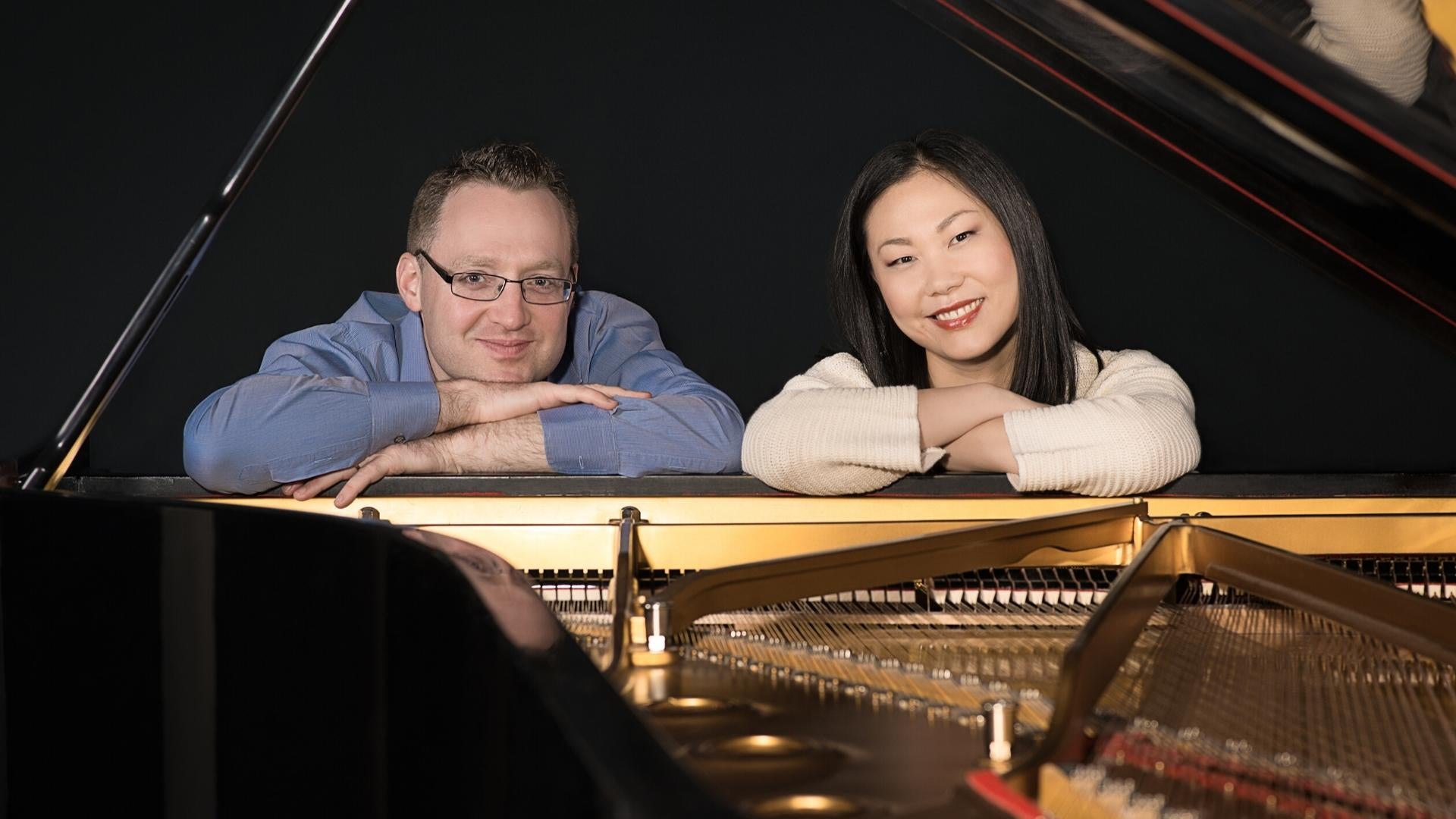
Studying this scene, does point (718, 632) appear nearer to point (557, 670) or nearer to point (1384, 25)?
point (557, 670)

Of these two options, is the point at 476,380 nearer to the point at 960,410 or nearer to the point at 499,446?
the point at 499,446

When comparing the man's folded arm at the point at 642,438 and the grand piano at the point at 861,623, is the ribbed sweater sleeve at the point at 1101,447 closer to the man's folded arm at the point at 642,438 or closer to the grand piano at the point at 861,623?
the grand piano at the point at 861,623

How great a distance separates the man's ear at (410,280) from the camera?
3.08m

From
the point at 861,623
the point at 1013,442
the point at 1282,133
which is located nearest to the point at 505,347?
the point at 1013,442

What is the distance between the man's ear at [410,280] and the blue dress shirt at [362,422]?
0.13 m

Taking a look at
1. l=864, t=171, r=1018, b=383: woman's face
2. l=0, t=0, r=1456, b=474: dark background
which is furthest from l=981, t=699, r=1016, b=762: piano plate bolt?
l=0, t=0, r=1456, b=474: dark background

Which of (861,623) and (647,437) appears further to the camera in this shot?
(647,437)

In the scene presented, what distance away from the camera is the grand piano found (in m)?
1.04

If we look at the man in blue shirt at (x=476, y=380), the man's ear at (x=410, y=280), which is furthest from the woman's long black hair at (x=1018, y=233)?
A: the man's ear at (x=410, y=280)

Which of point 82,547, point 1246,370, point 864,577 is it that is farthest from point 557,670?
point 1246,370

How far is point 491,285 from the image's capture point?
Answer: 9.77 feet

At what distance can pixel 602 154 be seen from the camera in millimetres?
4527

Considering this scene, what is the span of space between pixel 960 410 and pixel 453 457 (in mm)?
951

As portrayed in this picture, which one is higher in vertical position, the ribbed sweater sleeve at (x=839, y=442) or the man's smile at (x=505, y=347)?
the man's smile at (x=505, y=347)
